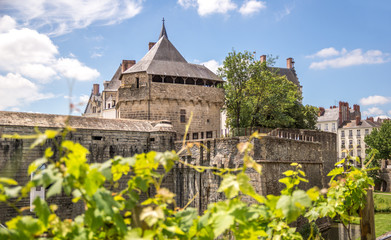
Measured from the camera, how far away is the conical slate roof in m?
23.7

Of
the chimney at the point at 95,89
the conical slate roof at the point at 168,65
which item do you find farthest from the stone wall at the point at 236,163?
the chimney at the point at 95,89

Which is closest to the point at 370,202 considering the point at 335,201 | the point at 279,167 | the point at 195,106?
the point at 335,201

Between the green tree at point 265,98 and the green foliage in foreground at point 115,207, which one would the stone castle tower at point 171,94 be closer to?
the green tree at point 265,98

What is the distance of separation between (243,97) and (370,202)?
21.7m

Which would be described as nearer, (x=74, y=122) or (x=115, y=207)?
(x=115, y=207)

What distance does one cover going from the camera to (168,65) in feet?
80.6

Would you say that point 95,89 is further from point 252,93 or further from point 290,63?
point 252,93

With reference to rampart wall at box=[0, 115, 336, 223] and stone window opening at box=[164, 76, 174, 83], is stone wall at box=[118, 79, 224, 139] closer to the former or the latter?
stone window opening at box=[164, 76, 174, 83]

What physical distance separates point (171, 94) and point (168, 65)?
266cm

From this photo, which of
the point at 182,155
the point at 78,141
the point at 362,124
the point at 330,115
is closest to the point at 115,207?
the point at 78,141

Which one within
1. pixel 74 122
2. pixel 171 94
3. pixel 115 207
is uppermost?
pixel 171 94

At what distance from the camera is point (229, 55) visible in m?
25.6

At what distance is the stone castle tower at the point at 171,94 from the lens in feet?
74.9

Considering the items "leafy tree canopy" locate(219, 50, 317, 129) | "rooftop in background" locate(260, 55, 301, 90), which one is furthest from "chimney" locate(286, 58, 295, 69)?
"leafy tree canopy" locate(219, 50, 317, 129)
